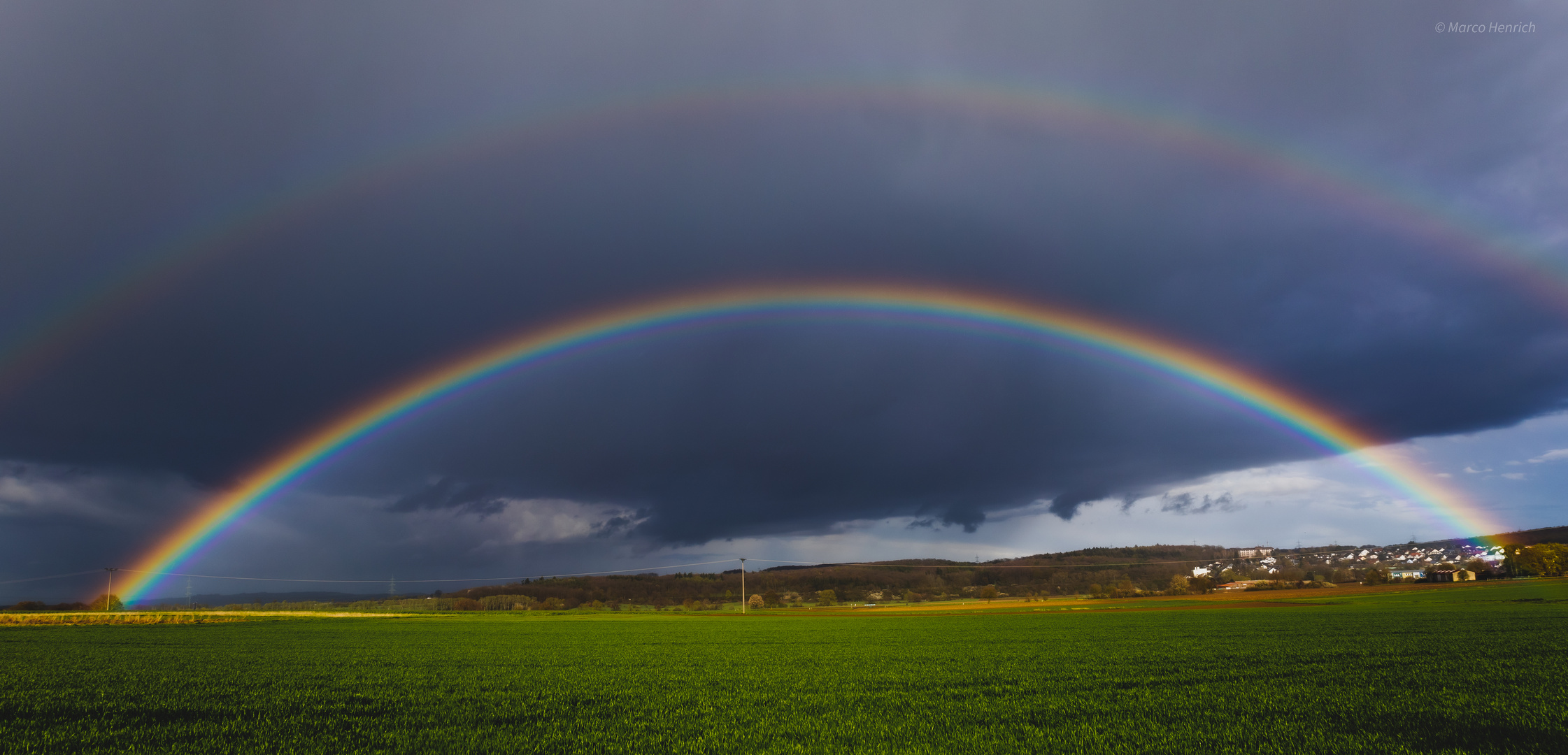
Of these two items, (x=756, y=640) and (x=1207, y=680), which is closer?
(x=1207, y=680)

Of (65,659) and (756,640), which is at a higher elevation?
(65,659)

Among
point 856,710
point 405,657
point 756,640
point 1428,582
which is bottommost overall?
point 1428,582

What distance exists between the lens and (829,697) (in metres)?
18.3

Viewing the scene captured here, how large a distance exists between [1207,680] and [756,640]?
30.9 metres

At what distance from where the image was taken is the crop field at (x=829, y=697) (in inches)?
497

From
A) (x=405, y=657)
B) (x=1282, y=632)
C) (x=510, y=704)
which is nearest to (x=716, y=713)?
(x=510, y=704)

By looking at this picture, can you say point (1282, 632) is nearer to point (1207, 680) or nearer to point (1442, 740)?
point (1207, 680)

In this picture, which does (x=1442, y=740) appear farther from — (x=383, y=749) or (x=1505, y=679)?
(x=383, y=749)

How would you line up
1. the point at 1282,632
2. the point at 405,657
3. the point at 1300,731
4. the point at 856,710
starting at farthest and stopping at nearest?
the point at 1282,632
the point at 405,657
the point at 856,710
the point at 1300,731

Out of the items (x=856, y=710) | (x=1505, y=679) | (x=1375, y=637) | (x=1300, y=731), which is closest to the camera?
(x=1300, y=731)

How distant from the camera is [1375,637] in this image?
3578cm

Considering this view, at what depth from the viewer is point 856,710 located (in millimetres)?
15961

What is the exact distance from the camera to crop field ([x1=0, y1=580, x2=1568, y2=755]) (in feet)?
41.4

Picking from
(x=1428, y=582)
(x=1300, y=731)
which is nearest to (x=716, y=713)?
(x=1300, y=731)
